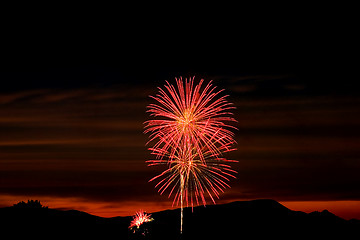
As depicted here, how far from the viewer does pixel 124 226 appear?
94688mm

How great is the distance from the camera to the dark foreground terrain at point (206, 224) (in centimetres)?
8988

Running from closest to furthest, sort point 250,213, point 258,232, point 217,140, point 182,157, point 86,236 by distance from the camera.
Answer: point 217,140 < point 182,157 < point 86,236 < point 258,232 < point 250,213

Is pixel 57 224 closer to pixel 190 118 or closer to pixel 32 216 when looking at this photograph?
pixel 32 216

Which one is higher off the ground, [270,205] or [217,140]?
[270,205]

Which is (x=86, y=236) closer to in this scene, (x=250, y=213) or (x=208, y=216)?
(x=208, y=216)

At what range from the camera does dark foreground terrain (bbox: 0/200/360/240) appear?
89875mm

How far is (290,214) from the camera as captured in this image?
12312cm

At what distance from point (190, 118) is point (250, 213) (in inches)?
3256

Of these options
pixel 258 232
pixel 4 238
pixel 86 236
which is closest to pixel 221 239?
pixel 258 232

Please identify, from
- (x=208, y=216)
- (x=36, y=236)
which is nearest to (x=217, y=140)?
(x=36, y=236)

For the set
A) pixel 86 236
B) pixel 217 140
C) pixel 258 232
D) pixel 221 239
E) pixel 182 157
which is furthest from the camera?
pixel 258 232

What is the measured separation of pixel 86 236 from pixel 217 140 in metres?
54.3

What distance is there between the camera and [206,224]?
104875 mm

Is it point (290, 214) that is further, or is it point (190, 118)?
point (290, 214)
